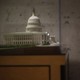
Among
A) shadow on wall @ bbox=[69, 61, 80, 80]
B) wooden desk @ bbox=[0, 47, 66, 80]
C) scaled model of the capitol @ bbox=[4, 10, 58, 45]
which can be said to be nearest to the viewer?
wooden desk @ bbox=[0, 47, 66, 80]

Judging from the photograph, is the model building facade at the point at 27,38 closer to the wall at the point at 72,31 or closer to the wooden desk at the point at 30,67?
the wooden desk at the point at 30,67

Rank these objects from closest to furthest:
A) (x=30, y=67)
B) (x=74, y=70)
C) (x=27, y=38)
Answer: (x=30, y=67) → (x=27, y=38) → (x=74, y=70)

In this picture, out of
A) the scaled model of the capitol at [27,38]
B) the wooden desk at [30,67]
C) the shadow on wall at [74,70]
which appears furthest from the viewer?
the shadow on wall at [74,70]

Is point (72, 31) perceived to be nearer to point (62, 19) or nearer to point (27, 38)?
point (62, 19)

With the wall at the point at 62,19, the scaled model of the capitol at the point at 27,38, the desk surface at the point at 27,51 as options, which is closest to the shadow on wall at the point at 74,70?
the wall at the point at 62,19

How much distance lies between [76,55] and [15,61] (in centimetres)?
92

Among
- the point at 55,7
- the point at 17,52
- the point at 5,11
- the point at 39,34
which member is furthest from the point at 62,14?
the point at 17,52

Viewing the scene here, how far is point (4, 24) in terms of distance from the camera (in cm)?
165

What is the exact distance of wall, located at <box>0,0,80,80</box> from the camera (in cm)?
162

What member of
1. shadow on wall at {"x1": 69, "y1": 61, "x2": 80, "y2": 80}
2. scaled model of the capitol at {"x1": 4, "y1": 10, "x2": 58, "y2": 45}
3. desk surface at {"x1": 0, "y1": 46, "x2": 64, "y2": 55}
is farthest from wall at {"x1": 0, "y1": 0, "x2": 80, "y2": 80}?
desk surface at {"x1": 0, "y1": 46, "x2": 64, "y2": 55}

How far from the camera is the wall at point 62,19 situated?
1.62 meters

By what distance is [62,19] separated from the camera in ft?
5.37

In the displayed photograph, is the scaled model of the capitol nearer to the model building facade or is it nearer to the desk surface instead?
the model building facade

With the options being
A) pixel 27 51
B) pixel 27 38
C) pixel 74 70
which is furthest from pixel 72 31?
pixel 27 51
